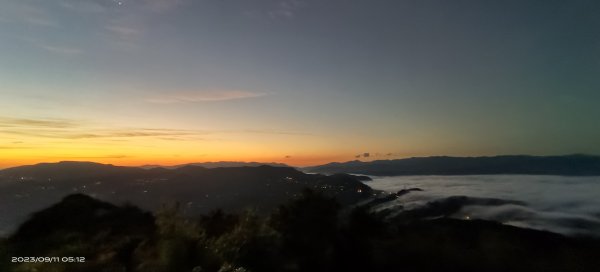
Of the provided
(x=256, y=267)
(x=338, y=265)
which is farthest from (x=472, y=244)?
(x=256, y=267)

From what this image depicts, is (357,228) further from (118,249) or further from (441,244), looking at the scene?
(441,244)

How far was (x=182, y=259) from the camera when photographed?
2205cm

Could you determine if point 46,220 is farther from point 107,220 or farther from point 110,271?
point 110,271

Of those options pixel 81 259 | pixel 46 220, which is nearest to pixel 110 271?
pixel 81 259

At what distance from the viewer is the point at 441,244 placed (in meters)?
182

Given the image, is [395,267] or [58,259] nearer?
[58,259]

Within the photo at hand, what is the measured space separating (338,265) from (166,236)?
169 feet

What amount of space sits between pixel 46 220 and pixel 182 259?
13.9 m


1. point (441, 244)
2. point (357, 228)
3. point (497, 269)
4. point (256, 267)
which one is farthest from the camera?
point (441, 244)

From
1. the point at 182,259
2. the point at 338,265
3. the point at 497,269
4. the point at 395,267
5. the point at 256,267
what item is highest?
the point at 182,259

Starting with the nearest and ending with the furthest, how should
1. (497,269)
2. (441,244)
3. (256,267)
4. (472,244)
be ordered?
(256,267)
(497,269)
(441,244)
(472,244)

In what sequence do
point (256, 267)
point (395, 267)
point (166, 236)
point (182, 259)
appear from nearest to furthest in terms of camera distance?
point (182, 259) < point (166, 236) < point (256, 267) < point (395, 267)

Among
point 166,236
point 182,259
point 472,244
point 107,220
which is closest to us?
point 182,259

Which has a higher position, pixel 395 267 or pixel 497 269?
pixel 395 267
